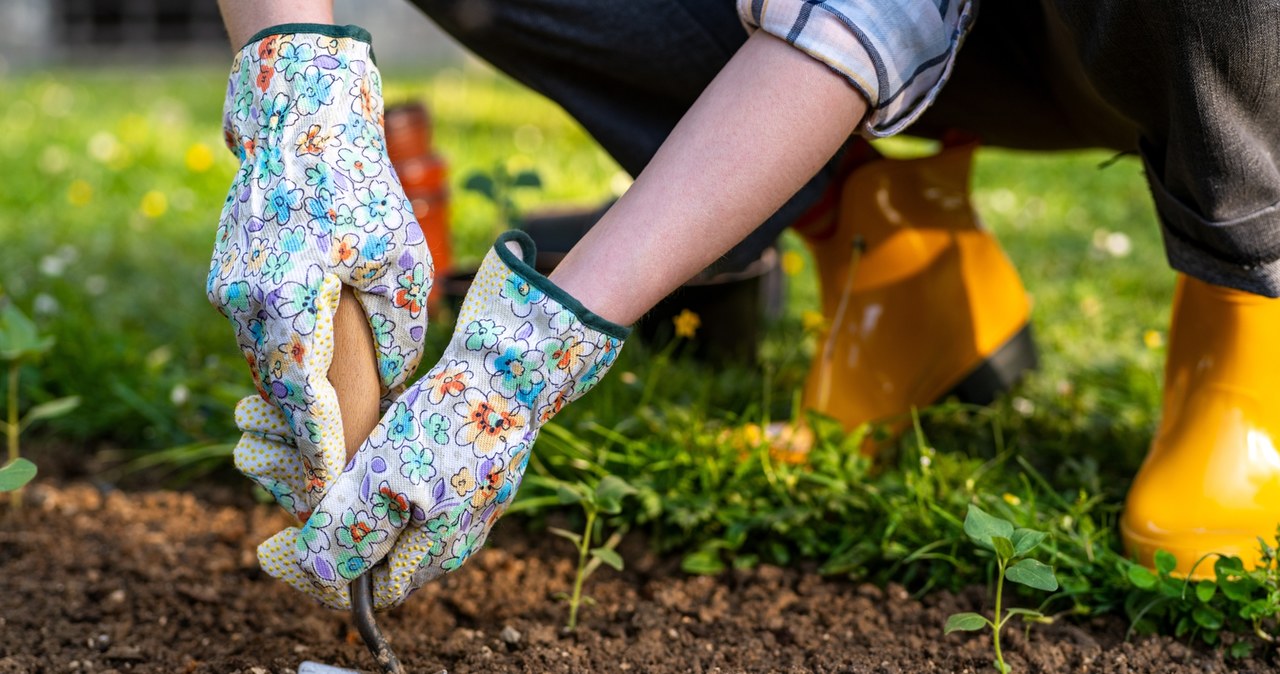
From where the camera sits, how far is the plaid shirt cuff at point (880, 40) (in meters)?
0.91

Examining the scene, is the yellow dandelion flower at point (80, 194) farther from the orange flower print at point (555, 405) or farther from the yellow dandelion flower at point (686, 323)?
the orange flower print at point (555, 405)

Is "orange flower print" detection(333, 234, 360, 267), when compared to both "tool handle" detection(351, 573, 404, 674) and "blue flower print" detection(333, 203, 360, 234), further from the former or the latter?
"tool handle" detection(351, 573, 404, 674)

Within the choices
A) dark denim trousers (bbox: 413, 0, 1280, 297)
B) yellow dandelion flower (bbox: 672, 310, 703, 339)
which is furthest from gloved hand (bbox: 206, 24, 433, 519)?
yellow dandelion flower (bbox: 672, 310, 703, 339)

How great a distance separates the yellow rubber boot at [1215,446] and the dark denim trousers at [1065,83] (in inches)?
5.3

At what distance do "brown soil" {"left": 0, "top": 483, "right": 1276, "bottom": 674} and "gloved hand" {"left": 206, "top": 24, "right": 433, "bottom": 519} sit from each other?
0.28m

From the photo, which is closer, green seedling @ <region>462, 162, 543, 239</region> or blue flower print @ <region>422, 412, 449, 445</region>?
blue flower print @ <region>422, 412, 449, 445</region>

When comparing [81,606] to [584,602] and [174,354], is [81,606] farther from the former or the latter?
[174,354]

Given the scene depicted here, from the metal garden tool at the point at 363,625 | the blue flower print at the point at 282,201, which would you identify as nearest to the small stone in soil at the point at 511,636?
the metal garden tool at the point at 363,625

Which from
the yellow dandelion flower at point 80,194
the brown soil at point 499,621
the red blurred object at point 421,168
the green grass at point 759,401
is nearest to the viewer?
the brown soil at point 499,621

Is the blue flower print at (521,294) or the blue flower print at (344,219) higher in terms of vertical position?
the blue flower print at (344,219)

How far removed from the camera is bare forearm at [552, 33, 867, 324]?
91cm

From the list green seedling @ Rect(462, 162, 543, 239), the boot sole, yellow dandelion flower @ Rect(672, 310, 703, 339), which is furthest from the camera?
green seedling @ Rect(462, 162, 543, 239)

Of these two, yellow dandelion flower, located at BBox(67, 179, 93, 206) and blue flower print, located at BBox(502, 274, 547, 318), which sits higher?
blue flower print, located at BBox(502, 274, 547, 318)

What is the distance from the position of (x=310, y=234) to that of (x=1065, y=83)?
844 millimetres
